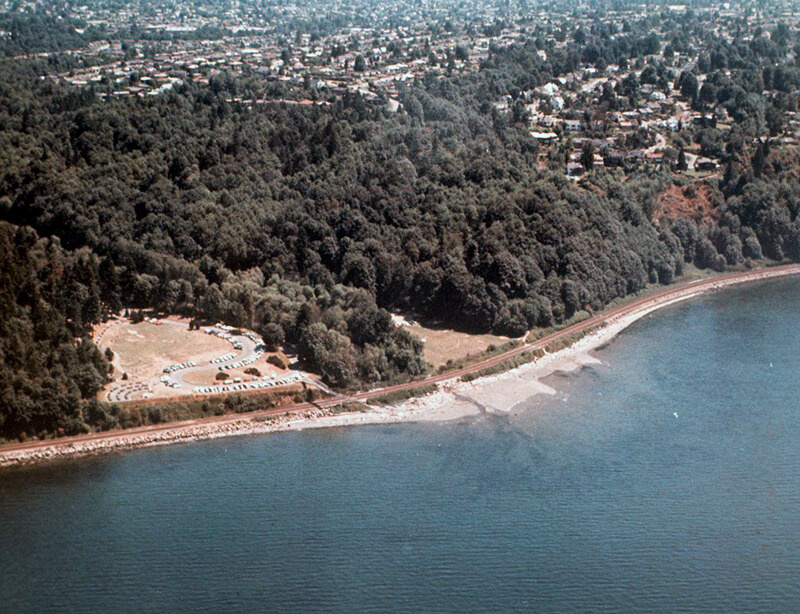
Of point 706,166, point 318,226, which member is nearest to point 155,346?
point 318,226

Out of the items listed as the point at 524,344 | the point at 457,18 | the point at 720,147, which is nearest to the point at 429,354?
the point at 524,344

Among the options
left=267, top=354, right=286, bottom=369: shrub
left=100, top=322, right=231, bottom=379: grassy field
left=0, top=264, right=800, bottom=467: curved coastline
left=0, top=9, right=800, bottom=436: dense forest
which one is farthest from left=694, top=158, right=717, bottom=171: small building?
left=100, top=322, right=231, bottom=379: grassy field

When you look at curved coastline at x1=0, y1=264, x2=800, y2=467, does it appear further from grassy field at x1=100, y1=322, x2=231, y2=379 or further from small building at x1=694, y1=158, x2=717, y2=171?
small building at x1=694, y1=158, x2=717, y2=171

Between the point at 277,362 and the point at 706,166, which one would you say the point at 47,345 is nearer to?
the point at 277,362

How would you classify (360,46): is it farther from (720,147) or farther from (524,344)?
(524,344)

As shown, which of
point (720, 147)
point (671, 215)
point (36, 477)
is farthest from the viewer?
point (720, 147)

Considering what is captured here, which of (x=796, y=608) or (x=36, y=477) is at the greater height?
(x=36, y=477)

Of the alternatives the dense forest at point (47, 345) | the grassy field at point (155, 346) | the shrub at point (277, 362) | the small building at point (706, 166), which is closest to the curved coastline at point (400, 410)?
the dense forest at point (47, 345)
